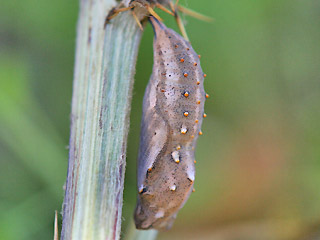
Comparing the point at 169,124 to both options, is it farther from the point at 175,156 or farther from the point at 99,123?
the point at 99,123

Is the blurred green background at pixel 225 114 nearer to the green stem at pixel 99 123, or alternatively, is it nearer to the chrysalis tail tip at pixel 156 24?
the chrysalis tail tip at pixel 156 24

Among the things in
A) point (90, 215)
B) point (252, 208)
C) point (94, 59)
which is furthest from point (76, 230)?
point (252, 208)

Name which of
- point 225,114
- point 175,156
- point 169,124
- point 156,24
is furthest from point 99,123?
point 225,114

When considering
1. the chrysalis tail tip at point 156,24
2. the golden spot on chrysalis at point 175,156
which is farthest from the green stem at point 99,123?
the golden spot on chrysalis at point 175,156

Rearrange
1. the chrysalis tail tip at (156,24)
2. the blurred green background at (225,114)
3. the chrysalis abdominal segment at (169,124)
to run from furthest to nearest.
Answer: the blurred green background at (225,114) → the chrysalis tail tip at (156,24) → the chrysalis abdominal segment at (169,124)

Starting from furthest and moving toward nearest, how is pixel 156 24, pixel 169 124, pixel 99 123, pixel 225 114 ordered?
pixel 225 114
pixel 156 24
pixel 169 124
pixel 99 123

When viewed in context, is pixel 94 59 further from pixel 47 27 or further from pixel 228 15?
pixel 228 15

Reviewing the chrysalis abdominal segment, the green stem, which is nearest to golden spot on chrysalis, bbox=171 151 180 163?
the chrysalis abdominal segment
